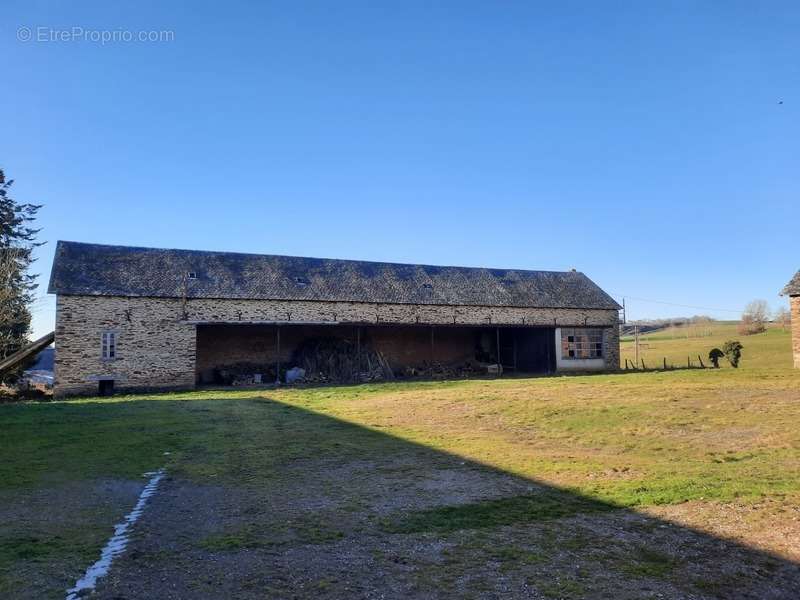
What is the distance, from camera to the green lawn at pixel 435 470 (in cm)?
485

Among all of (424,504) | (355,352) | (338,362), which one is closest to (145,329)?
(338,362)

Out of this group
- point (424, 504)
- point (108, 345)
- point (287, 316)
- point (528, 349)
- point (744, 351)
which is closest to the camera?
point (424, 504)

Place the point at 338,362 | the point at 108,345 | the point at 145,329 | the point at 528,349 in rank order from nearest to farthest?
the point at 108,345, the point at 145,329, the point at 338,362, the point at 528,349

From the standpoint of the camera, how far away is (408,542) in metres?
5.05

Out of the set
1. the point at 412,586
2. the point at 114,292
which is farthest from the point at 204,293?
the point at 412,586

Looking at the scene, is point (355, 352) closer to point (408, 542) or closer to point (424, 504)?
point (424, 504)

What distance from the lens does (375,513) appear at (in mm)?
5992

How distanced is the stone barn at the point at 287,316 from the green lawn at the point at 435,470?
20.3 ft

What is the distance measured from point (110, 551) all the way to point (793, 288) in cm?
2849

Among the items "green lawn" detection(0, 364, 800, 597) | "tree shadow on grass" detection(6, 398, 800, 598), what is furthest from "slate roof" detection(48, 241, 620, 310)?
"tree shadow on grass" detection(6, 398, 800, 598)

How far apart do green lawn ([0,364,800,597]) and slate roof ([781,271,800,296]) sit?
11703 mm

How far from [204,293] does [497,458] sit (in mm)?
18297

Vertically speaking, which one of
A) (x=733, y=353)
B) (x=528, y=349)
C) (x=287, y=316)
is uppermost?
(x=287, y=316)

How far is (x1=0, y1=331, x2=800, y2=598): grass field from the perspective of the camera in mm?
4203
